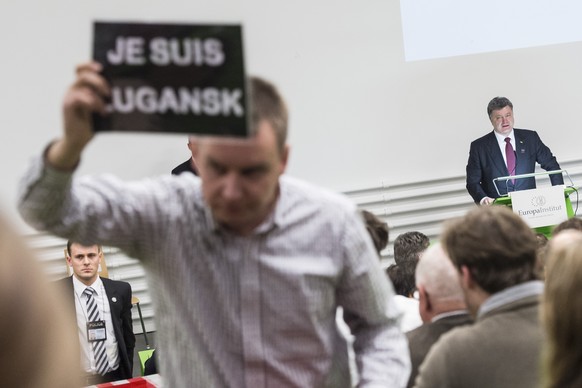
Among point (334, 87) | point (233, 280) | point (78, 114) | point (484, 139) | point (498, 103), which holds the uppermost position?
point (334, 87)

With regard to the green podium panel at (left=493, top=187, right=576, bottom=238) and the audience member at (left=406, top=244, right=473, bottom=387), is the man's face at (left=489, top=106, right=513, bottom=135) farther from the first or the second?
the audience member at (left=406, top=244, right=473, bottom=387)

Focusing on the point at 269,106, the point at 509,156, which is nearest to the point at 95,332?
the point at 269,106

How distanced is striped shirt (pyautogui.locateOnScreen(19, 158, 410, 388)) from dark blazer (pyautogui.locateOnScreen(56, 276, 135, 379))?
12.4 ft

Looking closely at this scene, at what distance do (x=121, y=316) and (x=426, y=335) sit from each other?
3.32 m

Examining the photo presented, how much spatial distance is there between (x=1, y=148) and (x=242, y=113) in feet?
23.7

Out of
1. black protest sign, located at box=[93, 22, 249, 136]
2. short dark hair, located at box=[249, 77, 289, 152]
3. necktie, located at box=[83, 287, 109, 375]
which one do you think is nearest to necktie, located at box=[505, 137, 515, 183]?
necktie, located at box=[83, 287, 109, 375]

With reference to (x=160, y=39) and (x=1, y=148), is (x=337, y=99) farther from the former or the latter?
(x=160, y=39)

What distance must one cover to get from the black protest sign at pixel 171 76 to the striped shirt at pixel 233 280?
0.22 metres

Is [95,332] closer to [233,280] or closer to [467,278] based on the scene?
[467,278]

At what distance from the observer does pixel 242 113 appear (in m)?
1.51

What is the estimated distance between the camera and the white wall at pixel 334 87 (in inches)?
326

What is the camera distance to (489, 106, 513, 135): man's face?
8320mm

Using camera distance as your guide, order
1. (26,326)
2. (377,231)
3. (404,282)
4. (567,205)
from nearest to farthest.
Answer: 1. (26,326)
2. (377,231)
3. (404,282)
4. (567,205)

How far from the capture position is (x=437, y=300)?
271cm
